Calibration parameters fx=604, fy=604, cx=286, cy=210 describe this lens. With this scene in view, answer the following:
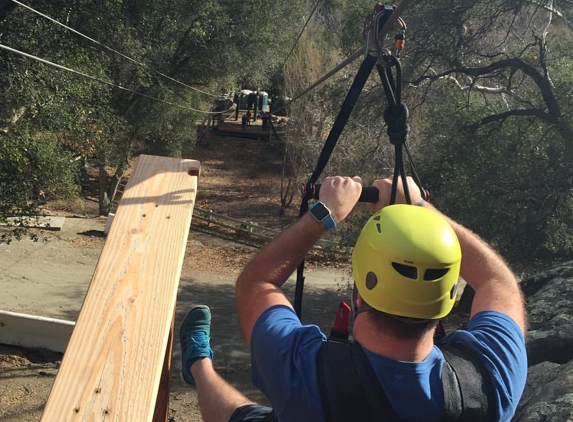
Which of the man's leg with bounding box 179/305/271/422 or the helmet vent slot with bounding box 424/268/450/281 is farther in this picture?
the man's leg with bounding box 179/305/271/422

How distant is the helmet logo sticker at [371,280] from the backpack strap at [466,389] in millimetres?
294

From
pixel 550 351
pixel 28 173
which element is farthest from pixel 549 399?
A: pixel 28 173

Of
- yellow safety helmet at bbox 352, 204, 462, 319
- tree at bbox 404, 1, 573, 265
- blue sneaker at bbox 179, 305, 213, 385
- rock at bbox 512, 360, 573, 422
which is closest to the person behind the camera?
yellow safety helmet at bbox 352, 204, 462, 319

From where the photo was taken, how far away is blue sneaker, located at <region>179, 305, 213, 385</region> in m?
2.26

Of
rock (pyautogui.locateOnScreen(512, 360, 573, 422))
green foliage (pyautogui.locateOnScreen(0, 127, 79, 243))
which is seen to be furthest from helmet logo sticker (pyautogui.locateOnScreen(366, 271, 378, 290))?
green foliage (pyautogui.locateOnScreen(0, 127, 79, 243))

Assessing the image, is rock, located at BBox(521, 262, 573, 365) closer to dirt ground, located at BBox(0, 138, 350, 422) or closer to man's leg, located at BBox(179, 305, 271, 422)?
man's leg, located at BBox(179, 305, 271, 422)

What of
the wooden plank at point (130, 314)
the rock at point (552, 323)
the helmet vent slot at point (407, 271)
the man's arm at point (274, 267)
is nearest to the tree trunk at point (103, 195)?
the rock at point (552, 323)

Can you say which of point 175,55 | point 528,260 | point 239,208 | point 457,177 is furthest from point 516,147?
point 239,208

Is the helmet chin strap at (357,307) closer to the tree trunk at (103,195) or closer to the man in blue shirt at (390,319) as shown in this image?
the man in blue shirt at (390,319)

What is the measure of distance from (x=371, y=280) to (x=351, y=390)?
0.89 feet

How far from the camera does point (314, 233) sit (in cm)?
175

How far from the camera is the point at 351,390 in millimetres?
1471

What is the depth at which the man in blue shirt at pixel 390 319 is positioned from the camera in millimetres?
1463

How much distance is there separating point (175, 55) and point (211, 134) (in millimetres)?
17281
